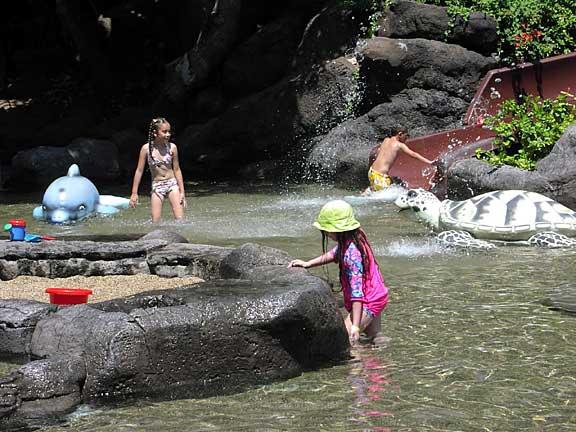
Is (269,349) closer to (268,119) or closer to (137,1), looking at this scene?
(268,119)

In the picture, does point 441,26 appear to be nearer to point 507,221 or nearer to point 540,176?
point 540,176

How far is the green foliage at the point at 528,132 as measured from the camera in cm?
1350

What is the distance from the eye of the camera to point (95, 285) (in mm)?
8719

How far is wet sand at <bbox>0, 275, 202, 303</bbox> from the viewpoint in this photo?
830cm

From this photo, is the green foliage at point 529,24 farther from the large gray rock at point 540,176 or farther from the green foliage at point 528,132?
the large gray rock at point 540,176

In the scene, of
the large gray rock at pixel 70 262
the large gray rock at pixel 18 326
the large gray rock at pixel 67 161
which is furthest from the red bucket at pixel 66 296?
the large gray rock at pixel 67 161

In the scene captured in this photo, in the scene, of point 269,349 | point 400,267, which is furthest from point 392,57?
point 269,349

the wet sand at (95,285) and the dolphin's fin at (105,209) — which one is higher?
the dolphin's fin at (105,209)

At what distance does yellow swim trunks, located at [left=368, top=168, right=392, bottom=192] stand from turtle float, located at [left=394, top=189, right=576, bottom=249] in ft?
12.2

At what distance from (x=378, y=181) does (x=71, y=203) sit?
173 inches

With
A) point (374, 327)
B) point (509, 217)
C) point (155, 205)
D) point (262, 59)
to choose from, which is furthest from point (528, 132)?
point (262, 59)

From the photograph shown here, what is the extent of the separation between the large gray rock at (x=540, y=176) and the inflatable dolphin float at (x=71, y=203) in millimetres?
4768

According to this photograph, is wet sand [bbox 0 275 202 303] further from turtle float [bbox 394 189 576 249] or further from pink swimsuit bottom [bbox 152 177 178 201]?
pink swimsuit bottom [bbox 152 177 178 201]

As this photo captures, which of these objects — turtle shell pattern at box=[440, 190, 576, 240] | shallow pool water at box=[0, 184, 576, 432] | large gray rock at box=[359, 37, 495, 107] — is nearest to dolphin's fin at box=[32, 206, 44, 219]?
shallow pool water at box=[0, 184, 576, 432]
